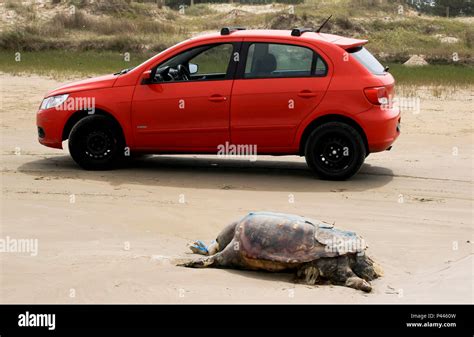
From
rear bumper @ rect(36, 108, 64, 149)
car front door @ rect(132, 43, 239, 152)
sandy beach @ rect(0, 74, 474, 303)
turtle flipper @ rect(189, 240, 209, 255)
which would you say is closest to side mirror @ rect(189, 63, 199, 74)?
car front door @ rect(132, 43, 239, 152)

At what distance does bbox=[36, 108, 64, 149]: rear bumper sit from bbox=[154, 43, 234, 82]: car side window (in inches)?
54.6

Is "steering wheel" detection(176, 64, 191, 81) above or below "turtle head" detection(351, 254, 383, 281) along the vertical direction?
above

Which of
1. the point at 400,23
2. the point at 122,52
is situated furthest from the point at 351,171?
the point at 400,23

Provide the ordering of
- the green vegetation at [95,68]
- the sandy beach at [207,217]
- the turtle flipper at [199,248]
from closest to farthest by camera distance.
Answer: the sandy beach at [207,217]
the turtle flipper at [199,248]
the green vegetation at [95,68]

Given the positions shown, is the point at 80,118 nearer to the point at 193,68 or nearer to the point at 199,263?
the point at 193,68

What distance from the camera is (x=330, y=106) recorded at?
12.2 m

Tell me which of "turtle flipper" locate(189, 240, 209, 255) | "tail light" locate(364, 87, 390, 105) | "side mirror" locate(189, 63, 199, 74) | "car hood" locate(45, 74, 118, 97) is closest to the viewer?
"turtle flipper" locate(189, 240, 209, 255)

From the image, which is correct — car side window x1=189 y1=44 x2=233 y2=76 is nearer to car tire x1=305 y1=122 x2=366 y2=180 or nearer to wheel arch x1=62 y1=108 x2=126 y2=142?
wheel arch x1=62 y1=108 x2=126 y2=142

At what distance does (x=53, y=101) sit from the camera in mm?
13148

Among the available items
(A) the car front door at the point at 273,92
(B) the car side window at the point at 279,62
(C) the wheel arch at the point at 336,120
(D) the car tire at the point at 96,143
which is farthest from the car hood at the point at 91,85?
(C) the wheel arch at the point at 336,120

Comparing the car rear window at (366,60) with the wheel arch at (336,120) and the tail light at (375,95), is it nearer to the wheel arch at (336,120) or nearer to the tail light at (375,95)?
the tail light at (375,95)

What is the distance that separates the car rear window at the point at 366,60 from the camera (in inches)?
491

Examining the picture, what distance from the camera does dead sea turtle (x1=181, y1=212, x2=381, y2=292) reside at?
8.10 m

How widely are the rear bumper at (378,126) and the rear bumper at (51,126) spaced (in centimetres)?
374
